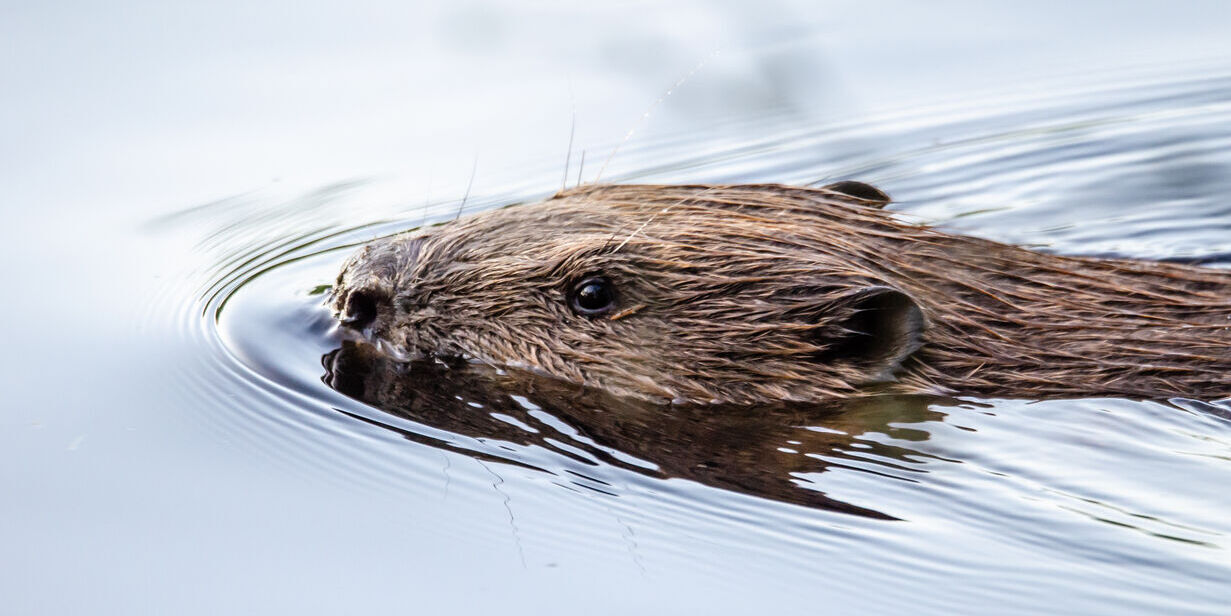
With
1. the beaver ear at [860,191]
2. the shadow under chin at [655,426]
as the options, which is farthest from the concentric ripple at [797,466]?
the beaver ear at [860,191]

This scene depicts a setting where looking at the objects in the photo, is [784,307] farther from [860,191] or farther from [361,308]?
[361,308]

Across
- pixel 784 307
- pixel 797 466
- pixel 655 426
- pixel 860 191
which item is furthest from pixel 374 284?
pixel 860 191

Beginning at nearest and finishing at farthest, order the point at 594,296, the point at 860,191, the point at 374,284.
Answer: the point at 594,296, the point at 374,284, the point at 860,191

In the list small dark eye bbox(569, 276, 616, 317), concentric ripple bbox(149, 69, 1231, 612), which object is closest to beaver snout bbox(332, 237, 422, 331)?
concentric ripple bbox(149, 69, 1231, 612)

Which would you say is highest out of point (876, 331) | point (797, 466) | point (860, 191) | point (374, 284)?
point (860, 191)

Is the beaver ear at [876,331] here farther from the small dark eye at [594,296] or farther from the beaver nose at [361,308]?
the beaver nose at [361,308]

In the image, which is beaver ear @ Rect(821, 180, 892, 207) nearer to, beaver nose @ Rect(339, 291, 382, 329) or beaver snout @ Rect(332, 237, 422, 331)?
beaver snout @ Rect(332, 237, 422, 331)
